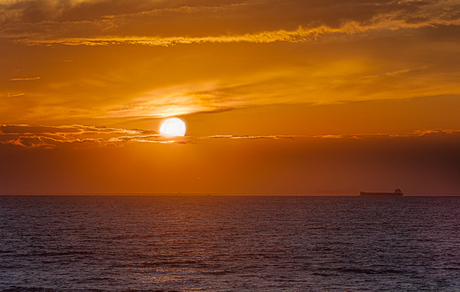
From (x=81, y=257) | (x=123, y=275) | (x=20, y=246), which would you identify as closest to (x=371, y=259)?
(x=123, y=275)

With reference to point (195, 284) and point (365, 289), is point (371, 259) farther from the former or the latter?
point (195, 284)

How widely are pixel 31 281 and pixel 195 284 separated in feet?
57.3

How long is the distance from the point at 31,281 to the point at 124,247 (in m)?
31.8

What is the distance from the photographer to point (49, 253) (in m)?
79.9

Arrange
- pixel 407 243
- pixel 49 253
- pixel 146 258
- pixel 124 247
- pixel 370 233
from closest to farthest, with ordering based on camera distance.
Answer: pixel 146 258, pixel 49 253, pixel 124 247, pixel 407 243, pixel 370 233

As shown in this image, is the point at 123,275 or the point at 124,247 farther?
the point at 124,247

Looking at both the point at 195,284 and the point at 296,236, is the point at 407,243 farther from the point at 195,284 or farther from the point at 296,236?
the point at 195,284

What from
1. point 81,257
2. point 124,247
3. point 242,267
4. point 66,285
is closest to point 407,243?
point 242,267

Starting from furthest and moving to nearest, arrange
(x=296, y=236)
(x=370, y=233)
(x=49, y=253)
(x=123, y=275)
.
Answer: (x=370, y=233) → (x=296, y=236) → (x=49, y=253) → (x=123, y=275)

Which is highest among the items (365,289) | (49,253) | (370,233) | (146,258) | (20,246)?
(370,233)

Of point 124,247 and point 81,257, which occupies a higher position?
point 124,247

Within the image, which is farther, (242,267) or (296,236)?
(296,236)

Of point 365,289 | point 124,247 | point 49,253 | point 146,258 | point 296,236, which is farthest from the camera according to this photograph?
point 296,236

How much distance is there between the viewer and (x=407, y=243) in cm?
10006
